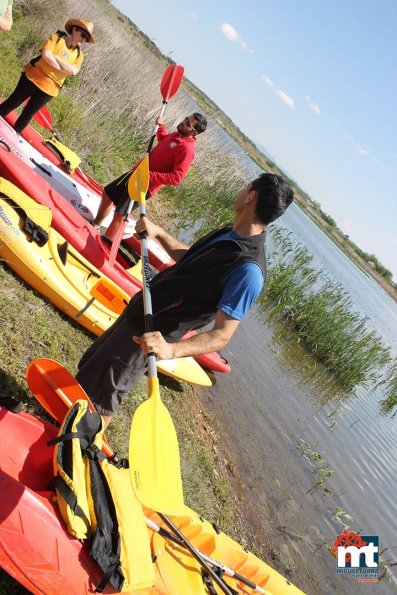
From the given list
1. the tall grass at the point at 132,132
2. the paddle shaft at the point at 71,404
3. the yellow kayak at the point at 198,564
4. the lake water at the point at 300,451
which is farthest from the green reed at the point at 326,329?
the paddle shaft at the point at 71,404

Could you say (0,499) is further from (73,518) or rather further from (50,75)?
(50,75)

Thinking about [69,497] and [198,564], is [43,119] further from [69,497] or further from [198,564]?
[198,564]

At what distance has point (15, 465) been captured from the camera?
2.34 m

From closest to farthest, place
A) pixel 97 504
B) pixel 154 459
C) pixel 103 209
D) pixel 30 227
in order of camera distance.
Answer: pixel 154 459 < pixel 97 504 < pixel 30 227 < pixel 103 209

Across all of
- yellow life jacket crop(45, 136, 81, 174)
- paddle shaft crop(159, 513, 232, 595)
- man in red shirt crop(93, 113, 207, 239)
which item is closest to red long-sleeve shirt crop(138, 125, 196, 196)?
man in red shirt crop(93, 113, 207, 239)

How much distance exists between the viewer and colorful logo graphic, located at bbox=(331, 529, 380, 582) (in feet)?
16.9

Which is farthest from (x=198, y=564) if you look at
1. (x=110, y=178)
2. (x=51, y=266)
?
(x=110, y=178)

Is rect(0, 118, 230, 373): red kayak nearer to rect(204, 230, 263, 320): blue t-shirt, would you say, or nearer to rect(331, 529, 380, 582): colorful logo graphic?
rect(204, 230, 263, 320): blue t-shirt

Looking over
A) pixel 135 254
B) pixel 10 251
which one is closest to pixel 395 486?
pixel 135 254

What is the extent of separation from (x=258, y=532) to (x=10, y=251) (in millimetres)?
3387

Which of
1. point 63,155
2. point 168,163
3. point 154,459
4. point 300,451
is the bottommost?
point 300,451

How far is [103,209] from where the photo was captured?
5.59m

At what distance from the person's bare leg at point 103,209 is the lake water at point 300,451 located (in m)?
2.45

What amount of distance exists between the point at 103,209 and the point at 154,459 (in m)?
4.06
